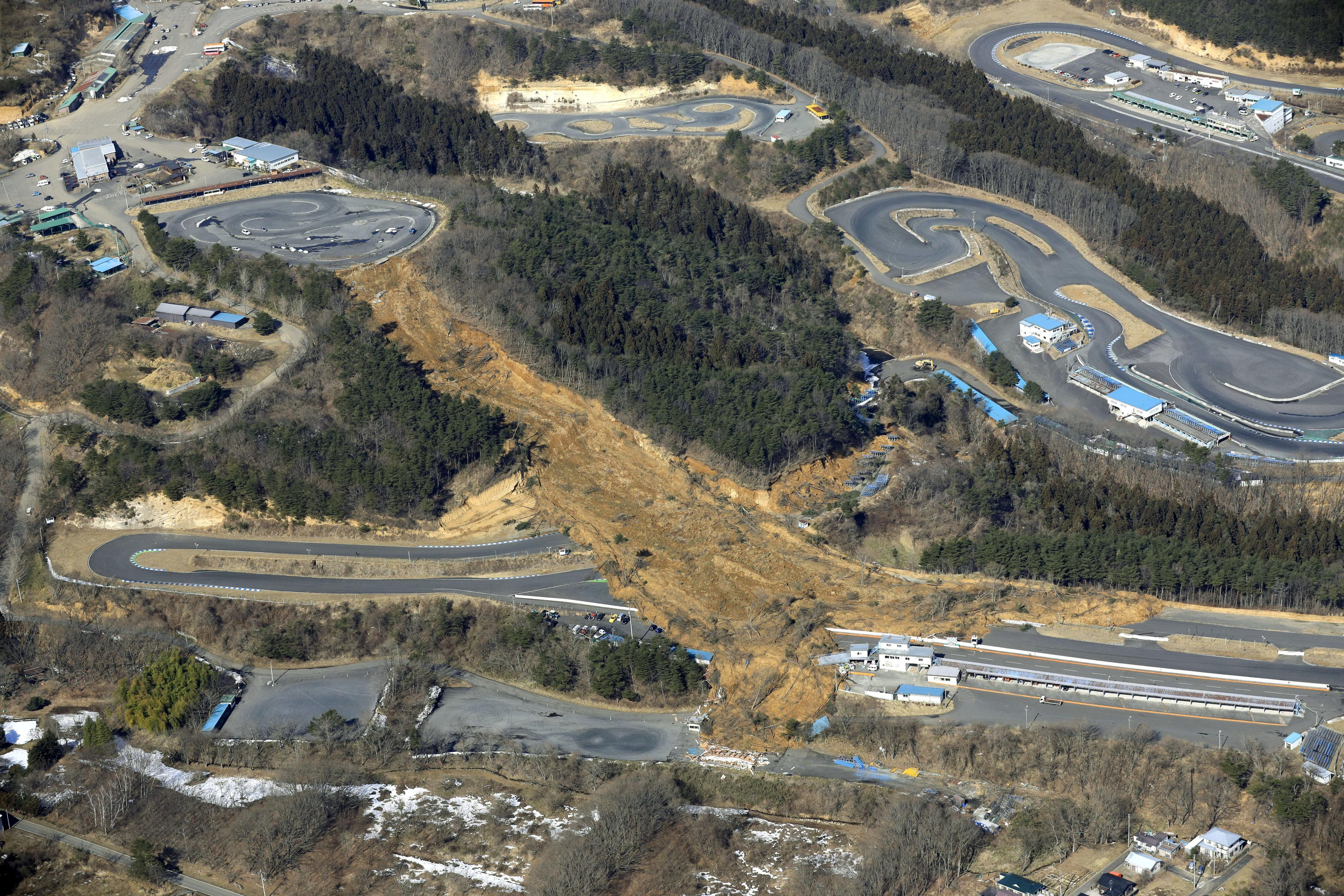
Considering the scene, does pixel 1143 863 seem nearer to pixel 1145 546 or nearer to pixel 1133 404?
pixel 1145 546

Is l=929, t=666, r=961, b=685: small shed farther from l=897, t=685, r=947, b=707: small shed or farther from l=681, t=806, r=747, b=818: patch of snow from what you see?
l=681, t=806, r=747, b=818: patch of snow

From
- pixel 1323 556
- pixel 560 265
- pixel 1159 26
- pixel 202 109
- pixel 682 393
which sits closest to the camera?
pixel 1323 556

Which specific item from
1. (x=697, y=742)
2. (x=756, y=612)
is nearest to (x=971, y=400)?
(x=756, y=612)

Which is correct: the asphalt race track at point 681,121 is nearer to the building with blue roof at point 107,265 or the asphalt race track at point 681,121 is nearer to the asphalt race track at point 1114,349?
the asphalt race track at point 1114,349

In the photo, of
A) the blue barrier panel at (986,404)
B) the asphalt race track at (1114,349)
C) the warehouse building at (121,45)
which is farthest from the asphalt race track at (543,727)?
the warehouse building at (121,45)

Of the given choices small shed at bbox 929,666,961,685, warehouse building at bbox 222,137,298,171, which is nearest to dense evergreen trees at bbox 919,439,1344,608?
small shed at bbox 929,666,961,685

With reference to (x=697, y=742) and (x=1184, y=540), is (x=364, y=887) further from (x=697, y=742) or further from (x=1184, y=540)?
(x=1184, y=540)
